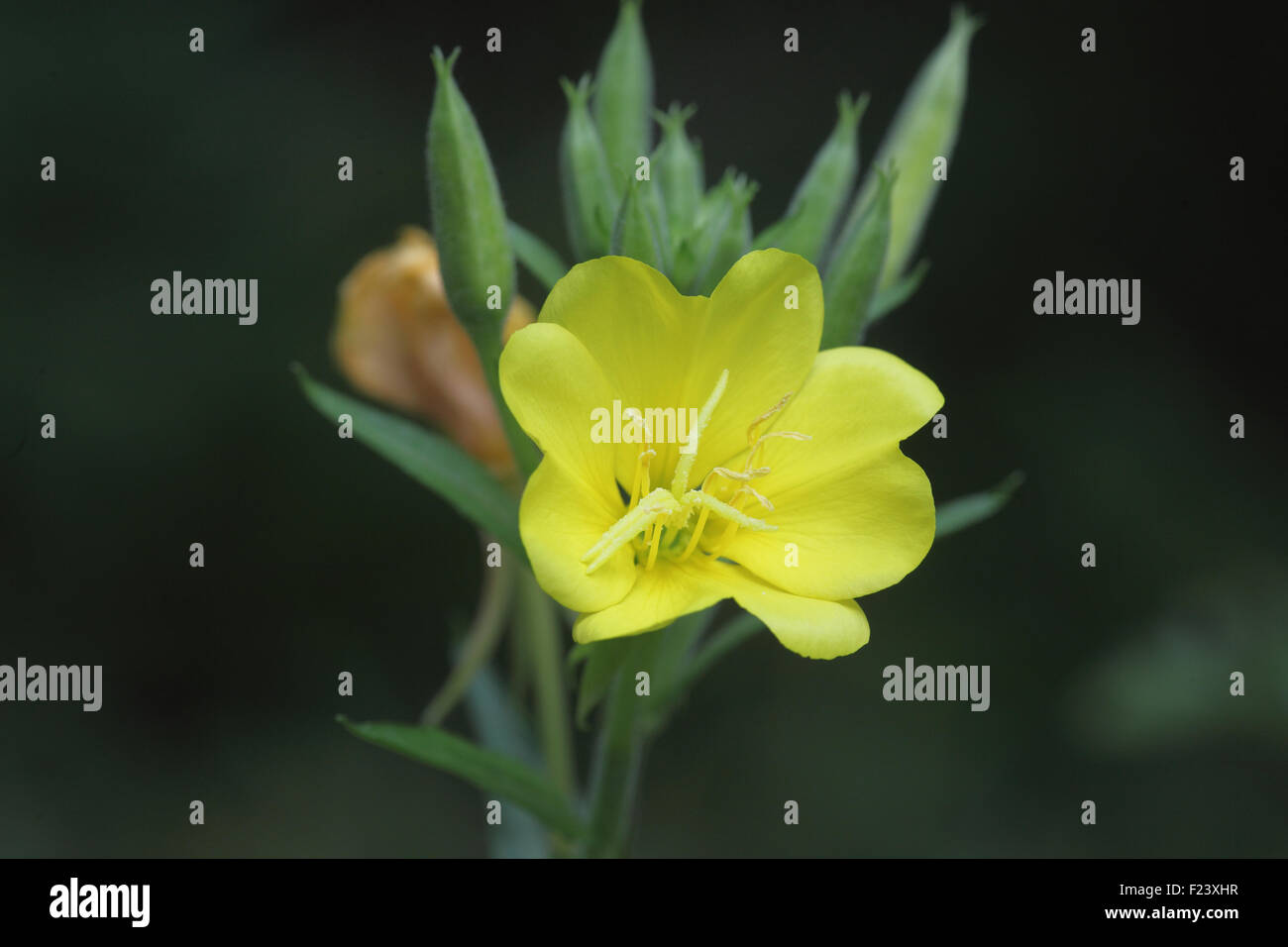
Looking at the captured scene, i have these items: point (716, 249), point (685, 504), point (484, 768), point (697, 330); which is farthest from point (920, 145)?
point (484, 768)

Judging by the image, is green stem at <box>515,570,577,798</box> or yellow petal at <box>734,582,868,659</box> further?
green stem at <box>515,570,577,798</box>

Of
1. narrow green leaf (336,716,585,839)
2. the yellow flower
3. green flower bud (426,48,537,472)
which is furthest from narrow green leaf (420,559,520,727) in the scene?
green flower bud (426,48,537,472)

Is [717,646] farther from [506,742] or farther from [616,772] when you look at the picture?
[506,742]

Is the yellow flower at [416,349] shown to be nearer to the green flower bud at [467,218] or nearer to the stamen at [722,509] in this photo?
the green flower bud at [467,218]

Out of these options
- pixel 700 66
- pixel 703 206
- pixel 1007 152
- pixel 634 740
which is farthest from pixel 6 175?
pixel 1007 152

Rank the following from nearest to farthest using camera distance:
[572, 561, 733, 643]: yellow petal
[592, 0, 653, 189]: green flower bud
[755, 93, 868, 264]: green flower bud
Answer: [572, 561, 733, 643]: yellow petal → [755, 93, 868, 264]: green flower bud → [592, 0, 653, 189]: green flower bud

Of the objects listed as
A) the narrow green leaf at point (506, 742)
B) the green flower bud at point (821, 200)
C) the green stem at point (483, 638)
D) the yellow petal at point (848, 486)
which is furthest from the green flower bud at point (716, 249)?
the narrow green leaf at point (506, 742)

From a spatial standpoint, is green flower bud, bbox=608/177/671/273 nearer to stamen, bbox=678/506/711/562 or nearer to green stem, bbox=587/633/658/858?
stamen, bbox=678/506/711/562
